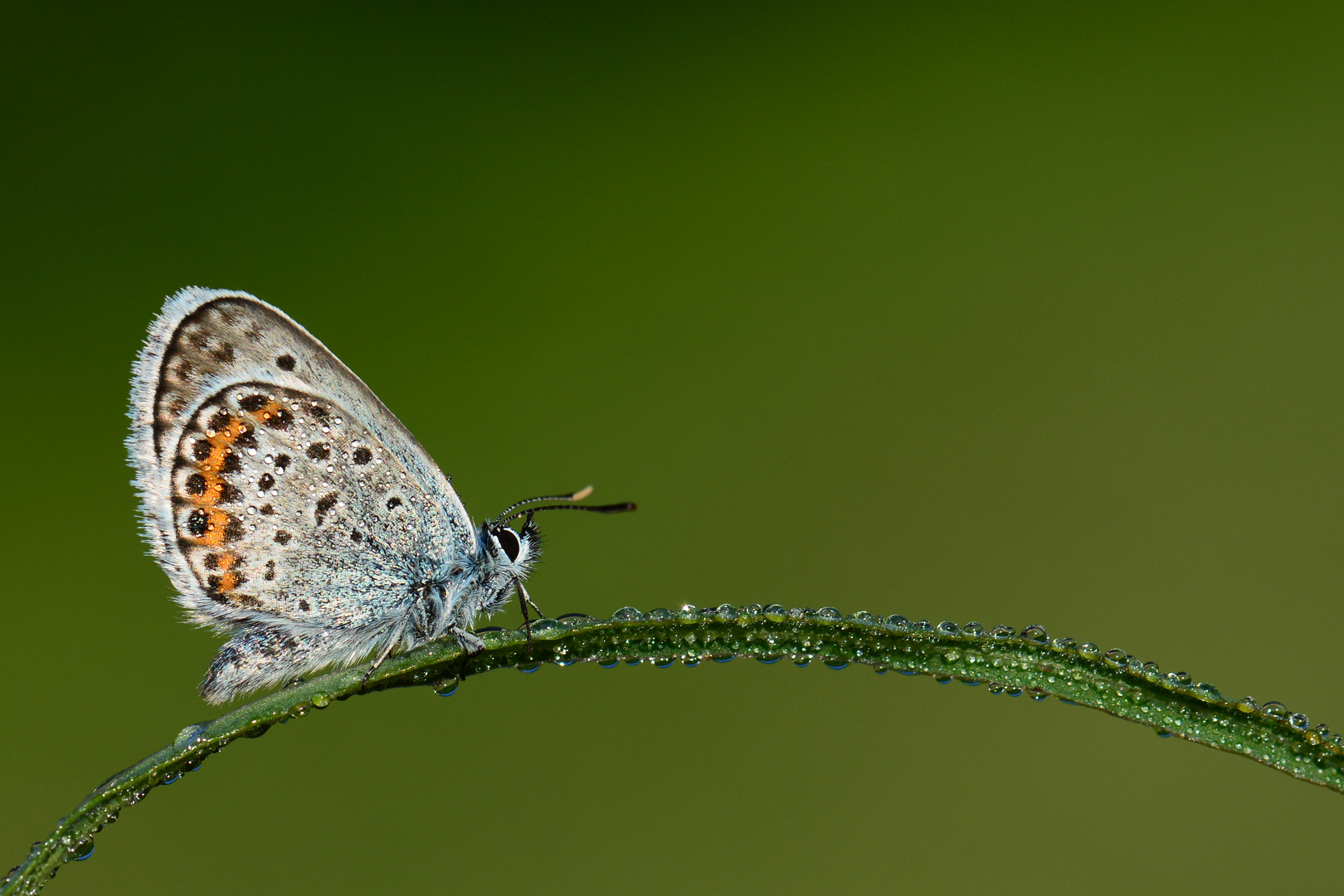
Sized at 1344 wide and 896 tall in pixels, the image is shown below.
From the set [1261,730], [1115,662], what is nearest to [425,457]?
[1115,662]

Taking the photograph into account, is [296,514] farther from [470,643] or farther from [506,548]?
[470,643]

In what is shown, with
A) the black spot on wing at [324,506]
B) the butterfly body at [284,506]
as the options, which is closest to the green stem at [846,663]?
the butterfly body at [284,506]

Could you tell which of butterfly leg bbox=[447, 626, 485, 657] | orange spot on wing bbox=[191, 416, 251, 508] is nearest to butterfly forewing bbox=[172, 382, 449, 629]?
orange spot on wing bbox=[191, 416, 251, 508]

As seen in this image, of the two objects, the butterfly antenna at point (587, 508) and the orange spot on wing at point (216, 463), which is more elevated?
the butterfly antenna at point (587, 508)

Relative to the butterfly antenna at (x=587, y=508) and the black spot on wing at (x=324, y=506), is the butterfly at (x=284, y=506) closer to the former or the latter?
the black spot on wing at (x=324, y=506)

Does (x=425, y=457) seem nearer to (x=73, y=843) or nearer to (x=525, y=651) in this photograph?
(x=525, y=651)

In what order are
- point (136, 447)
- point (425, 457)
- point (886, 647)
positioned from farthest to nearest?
point (425, 457), point (136, 447), point (886, 647)

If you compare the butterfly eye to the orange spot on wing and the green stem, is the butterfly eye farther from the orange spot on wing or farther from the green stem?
the green stem
